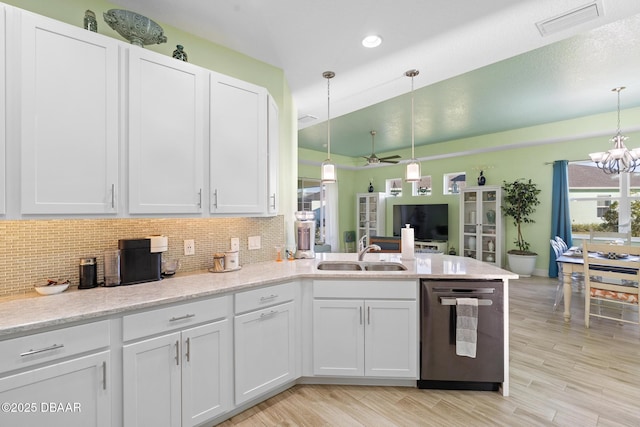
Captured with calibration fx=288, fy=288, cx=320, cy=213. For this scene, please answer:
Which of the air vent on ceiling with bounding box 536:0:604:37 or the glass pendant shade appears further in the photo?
the glass pendant shade

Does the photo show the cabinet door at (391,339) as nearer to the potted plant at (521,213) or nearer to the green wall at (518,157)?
the potted plant at (521,213)

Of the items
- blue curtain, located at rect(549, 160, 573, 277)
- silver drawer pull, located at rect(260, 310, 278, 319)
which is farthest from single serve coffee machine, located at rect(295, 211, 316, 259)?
blue curtain, located at rect(549, 160, 573, 277)

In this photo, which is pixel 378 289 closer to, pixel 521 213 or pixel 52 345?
pixel 52 345

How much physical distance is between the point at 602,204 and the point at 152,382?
737 centimetres

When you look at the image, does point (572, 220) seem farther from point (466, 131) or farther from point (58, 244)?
point (58, 244)

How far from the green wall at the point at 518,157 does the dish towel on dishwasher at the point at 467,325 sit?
16.1ft

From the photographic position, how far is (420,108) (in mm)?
4547

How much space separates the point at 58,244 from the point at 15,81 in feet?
2.96

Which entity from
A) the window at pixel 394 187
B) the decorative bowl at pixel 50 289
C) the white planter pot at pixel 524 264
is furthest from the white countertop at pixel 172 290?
the window at pixel 394 187

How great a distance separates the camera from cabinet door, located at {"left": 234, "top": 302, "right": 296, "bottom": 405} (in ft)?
6.15

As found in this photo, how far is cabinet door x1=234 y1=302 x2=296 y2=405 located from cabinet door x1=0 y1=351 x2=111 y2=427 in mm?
698

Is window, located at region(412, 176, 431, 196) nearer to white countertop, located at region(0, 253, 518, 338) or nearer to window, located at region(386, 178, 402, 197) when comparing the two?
window, located at region(386, 178, 402, 197)

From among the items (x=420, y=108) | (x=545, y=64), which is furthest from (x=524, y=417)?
(x=420, y=108)

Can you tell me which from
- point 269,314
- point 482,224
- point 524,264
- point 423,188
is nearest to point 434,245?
point 482,224
